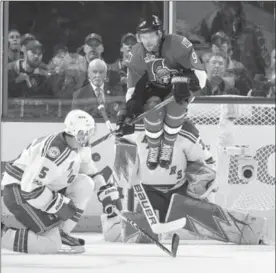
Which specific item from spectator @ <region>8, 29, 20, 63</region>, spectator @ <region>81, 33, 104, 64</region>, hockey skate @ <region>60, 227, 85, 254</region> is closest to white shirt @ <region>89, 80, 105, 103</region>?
spectator @ <region>81, 33, 104, 64</region>

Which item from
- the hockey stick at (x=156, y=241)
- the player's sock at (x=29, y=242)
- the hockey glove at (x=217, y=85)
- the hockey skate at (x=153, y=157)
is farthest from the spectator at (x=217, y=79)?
the player's sock at (x=29, y=242)

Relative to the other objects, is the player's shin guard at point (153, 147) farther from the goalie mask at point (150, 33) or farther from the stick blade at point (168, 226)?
the goalie mask at point (150, 33)

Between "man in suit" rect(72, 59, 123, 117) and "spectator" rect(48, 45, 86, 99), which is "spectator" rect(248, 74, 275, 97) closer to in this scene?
"man in suit" rect(72, 59, 123, 117)

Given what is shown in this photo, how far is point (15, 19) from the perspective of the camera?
4.78 m

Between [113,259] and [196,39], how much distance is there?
151 cm

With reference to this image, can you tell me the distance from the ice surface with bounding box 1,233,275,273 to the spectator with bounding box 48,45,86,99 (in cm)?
88

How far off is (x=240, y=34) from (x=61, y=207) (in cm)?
144

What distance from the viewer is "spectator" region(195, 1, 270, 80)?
4.77 meters

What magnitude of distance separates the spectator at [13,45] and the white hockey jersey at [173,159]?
2.35 ft

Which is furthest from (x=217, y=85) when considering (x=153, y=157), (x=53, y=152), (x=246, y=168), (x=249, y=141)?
(x=53, y=152)

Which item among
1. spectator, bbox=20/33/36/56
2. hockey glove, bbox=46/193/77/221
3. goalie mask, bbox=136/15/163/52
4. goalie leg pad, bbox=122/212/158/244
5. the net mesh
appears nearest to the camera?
goalie mask, bbox=136/15/163/52

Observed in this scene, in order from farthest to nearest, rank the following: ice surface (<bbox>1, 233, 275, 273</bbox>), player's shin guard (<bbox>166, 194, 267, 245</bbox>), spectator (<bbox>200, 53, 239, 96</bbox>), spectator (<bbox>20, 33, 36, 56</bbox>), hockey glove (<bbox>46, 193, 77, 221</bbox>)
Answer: spectator (<bbox>20, 33, 36, 56</bbox>) → spectator (<bbox>200, 53, 239, 96</bbox>) → player's shin guard (<bbox>166, 194, 267, 245</bbox>) → hockey glove (<bbox>46, 193, 77, 221</bbox>) → ice surface (<bbox>1, 233, 275, 273</bbox>)

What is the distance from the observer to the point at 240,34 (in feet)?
15.8

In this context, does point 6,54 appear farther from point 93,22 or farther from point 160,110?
point 160,110
